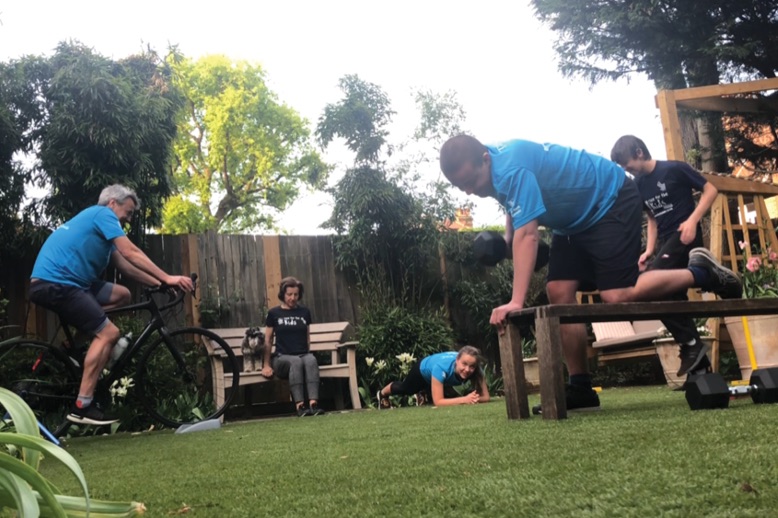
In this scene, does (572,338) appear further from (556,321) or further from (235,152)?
(235,152)

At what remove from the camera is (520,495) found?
48.3 inches

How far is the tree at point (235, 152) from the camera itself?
28.1 metres

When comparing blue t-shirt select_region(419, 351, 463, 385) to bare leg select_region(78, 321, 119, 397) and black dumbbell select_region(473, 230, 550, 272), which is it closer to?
black dumbbell select_region(473, 230, 550, 272)

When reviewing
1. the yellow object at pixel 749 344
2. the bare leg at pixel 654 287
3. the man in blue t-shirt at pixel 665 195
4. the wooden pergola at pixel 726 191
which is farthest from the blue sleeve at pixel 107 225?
the wooden pergola at pixel 726 191

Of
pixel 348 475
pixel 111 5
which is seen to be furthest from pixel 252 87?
pixel 348 475

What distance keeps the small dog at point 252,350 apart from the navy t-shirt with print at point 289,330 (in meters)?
0.23

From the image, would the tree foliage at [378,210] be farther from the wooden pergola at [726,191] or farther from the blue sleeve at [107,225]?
the blue sleeve at [107,225]

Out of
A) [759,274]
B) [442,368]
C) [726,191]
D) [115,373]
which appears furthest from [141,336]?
[726,191]

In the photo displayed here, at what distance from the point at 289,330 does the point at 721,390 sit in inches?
161

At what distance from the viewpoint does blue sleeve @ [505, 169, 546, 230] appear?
2738mm

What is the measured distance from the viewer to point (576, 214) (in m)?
3.06

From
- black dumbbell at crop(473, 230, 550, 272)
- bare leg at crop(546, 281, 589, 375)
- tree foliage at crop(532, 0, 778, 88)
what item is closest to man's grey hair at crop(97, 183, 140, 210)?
black dumbbell at crop(473, 230, 550, 272)

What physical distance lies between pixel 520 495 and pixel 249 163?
29211 millimetres

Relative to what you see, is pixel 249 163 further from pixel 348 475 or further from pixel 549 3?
pixel 348 475
